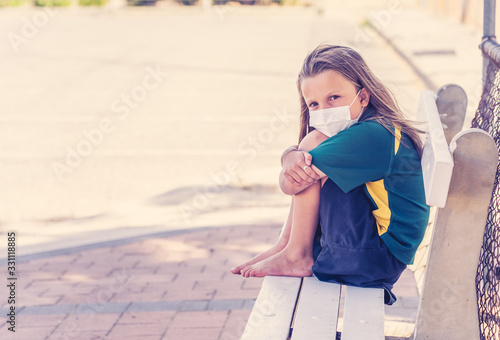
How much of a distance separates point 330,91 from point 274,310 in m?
0.83

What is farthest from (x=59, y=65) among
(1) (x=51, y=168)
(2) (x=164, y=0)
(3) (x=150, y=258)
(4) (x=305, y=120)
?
(2) (x=164, y=0)

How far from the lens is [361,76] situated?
2.52m

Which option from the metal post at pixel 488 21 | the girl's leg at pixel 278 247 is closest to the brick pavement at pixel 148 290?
the girl's leg at pixel 278 247

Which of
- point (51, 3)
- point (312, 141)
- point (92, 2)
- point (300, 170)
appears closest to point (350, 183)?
point (300, 170)

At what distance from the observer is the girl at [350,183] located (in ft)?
7.63

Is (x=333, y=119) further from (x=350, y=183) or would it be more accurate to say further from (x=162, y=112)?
(x=162, y=112)

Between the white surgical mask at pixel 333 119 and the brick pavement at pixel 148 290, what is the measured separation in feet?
3.88

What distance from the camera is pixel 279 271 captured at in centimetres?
253

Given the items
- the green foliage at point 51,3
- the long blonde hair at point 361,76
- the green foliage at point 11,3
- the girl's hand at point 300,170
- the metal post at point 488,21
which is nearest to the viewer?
the girl's hand at point 300,170

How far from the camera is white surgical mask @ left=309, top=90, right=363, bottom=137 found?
2510 millimetres

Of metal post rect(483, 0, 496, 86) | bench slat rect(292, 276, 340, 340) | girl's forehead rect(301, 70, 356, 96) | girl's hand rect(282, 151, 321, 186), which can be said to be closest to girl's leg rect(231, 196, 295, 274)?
bench slat rect(292, 276, 340, 340)

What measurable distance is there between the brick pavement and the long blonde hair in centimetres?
118

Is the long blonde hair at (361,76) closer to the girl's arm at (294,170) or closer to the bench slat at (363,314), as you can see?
the girl's arm at (294,170)

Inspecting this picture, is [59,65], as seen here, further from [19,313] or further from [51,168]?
[19,313]
